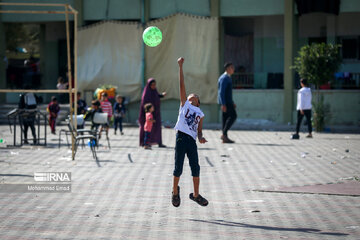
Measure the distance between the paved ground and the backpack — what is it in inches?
68.1

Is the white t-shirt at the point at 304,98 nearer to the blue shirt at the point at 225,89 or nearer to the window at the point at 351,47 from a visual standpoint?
the blue shirt at the point at 225,89

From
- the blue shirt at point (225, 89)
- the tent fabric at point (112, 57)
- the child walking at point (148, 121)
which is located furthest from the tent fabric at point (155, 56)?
the child walking at point (148, 121)

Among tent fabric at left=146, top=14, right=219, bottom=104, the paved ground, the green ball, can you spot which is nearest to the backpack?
the paved ground

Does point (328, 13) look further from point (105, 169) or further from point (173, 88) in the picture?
point (105, 169)

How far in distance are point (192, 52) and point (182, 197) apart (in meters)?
15.5

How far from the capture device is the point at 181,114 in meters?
8.95

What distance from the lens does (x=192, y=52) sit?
24.8 metres

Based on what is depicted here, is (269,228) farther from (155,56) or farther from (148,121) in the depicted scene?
(155,56)

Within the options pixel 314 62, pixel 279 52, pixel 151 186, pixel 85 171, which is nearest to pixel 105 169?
pixel 85 171

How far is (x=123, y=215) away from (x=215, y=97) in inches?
654

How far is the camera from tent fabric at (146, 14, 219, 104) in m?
24.6

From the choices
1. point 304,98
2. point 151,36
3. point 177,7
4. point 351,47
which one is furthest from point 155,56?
point 151,36

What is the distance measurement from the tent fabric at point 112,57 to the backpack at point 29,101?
8.12 meters

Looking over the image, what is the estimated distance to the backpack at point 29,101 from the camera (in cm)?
1747
